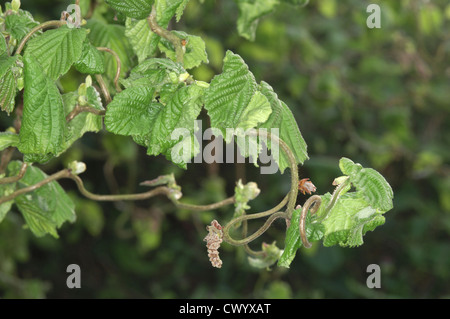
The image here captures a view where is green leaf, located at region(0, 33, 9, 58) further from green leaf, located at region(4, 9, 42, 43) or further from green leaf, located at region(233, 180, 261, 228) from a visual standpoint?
green leaf, located at region(233, 180, 261, 228)

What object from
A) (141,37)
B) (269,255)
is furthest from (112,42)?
(269,255)

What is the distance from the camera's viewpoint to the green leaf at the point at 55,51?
18.5 inches

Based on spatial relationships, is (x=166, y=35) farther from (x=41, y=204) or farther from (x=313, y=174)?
(x=313, y=174)

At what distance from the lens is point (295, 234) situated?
0.44 m

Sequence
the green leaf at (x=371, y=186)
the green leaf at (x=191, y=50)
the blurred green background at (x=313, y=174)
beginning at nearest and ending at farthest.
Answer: the green leaf at (x=371, y=186) < the green leaf at (x=191, y=50) < the blurred green background at (x=313, y=174)

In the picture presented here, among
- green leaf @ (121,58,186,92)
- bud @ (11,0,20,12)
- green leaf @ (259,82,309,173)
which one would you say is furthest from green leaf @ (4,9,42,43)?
green leaf @ (259,82,309,173)

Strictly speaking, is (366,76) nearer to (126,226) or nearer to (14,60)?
(126,226)

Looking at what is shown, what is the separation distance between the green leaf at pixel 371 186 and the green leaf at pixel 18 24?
1.04 feet

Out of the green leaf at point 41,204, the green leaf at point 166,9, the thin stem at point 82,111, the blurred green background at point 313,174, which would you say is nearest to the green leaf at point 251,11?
the green leaf at point 166,9

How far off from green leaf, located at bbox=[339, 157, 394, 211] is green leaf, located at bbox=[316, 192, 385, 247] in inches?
0.7

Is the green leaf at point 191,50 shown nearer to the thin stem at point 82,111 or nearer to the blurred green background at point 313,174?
the thin stem at point 82,111

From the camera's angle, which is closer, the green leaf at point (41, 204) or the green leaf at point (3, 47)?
the green leaf at point (3, 47)

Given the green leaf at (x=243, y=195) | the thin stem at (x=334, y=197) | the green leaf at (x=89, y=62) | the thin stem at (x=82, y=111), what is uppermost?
the green leaf at (x=89, y=62)
